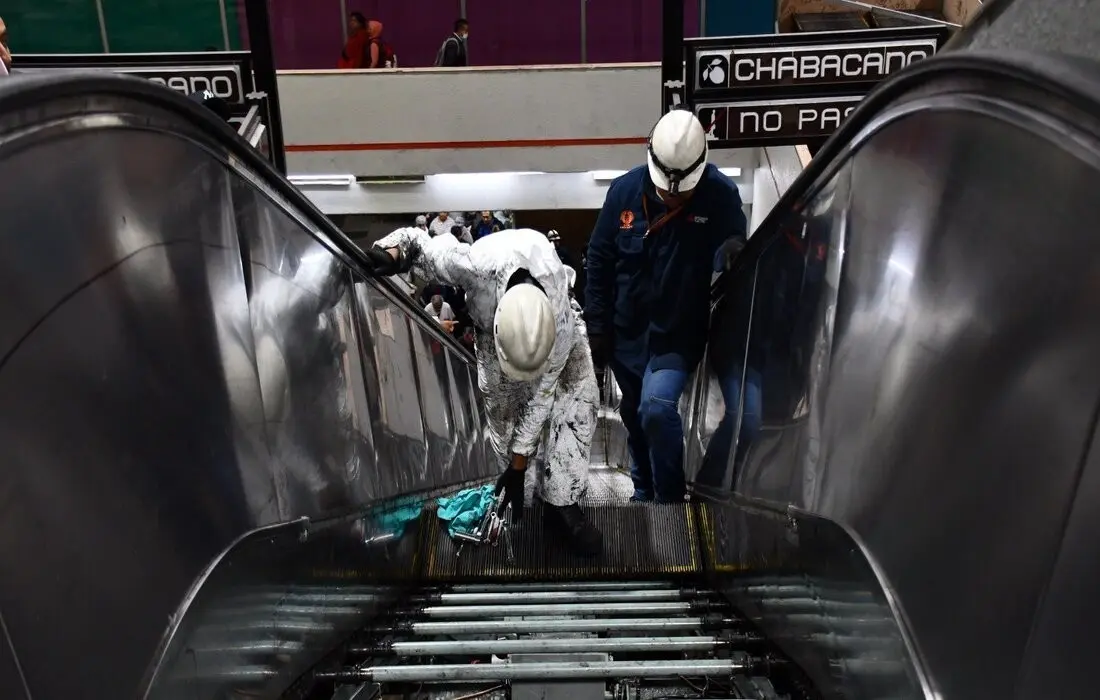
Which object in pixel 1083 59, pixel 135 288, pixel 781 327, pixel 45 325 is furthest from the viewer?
pixel 781 327

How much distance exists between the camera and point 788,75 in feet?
17.1

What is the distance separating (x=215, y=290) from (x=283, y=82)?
334 inches

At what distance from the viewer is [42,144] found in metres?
1.39

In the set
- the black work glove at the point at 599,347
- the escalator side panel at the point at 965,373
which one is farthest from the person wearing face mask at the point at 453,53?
the escalator side panel at the point at 965,373

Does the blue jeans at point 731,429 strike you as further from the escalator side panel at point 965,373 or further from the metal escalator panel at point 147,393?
the metal escalator panel at point 147,393

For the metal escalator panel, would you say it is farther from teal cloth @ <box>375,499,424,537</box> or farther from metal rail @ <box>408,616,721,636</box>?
teal cloth @ <box>375,499,424,537</box>

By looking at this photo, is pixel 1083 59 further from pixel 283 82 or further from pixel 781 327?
pixel 283 82

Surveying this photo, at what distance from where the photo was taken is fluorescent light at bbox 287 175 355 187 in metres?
10.2

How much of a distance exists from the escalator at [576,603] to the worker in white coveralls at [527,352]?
53 centimetres

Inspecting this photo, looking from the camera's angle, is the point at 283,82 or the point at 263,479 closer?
the point at 263,479

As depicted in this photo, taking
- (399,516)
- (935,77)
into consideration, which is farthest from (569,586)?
(935,77)

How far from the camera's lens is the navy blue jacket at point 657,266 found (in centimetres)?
404

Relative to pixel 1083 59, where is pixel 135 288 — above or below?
below

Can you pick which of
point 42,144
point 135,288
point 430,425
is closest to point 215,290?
point 135,288
